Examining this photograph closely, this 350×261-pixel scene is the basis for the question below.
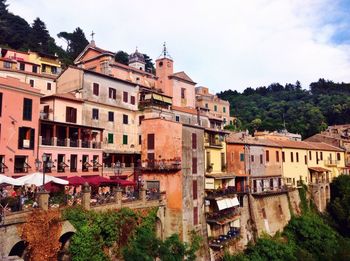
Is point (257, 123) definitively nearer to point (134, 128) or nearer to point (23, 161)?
point (134, 128)

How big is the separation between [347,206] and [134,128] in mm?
33754

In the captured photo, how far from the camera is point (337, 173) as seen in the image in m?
61.6

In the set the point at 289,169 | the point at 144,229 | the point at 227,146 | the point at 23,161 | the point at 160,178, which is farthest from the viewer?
the point at 289,169

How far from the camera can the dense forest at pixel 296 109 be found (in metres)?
93.1

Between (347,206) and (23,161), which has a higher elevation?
(23,161)

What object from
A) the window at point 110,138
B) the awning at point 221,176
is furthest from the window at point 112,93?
the awning at point 221,176

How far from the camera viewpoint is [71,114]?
35062 mm

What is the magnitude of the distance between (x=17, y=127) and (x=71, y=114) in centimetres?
761

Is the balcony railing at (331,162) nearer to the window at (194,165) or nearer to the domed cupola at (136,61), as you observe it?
the window at (194,165)

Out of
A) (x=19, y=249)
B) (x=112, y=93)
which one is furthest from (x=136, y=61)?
(x=19, y=249)

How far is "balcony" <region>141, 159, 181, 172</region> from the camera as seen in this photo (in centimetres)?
3138

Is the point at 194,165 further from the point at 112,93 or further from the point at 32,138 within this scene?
the point at 32,138

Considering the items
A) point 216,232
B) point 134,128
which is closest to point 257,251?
point 216,232

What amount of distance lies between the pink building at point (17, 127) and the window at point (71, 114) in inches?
201
